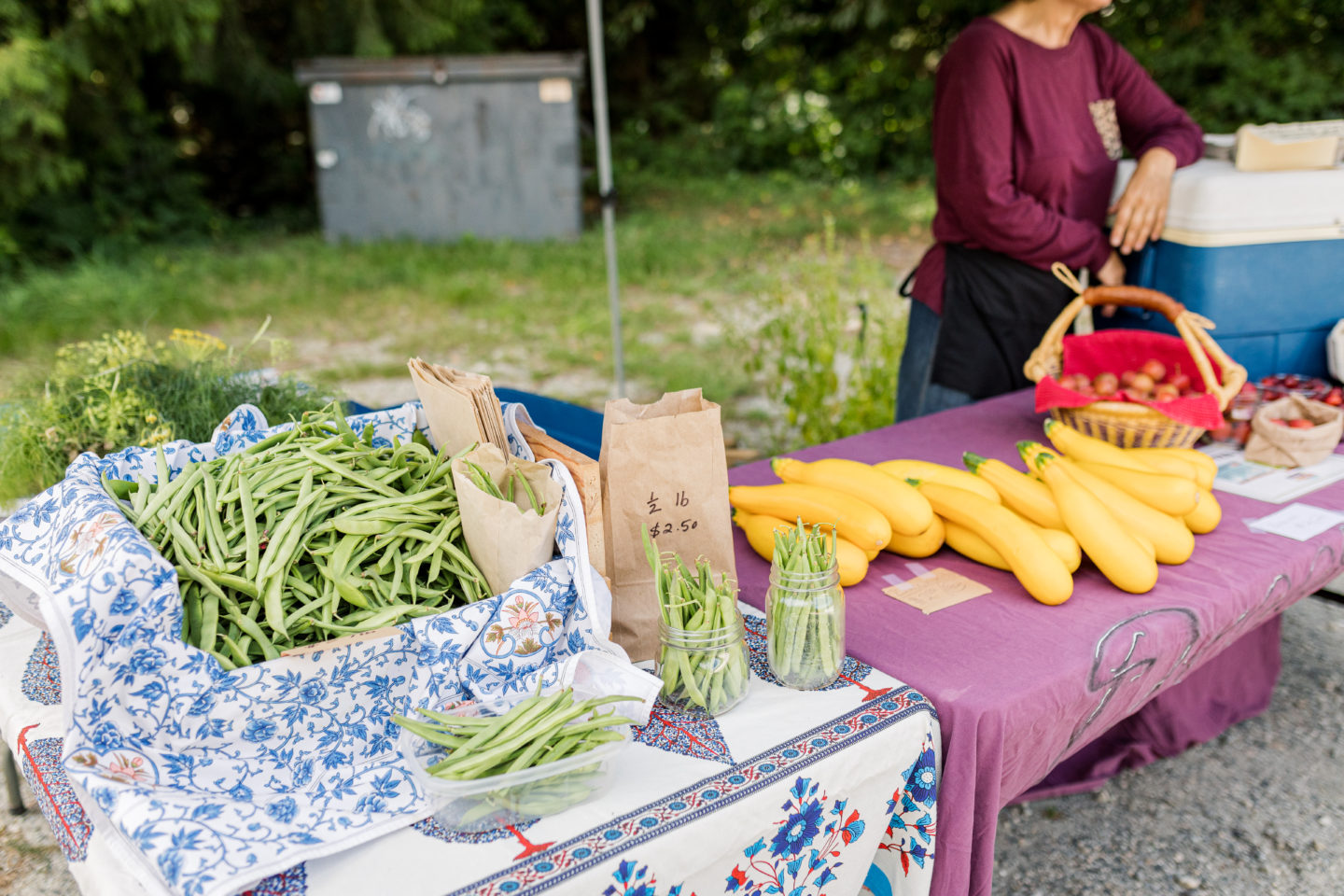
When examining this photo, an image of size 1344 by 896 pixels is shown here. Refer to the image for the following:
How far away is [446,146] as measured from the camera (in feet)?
31.6

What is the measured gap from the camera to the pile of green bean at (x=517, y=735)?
1036 mm

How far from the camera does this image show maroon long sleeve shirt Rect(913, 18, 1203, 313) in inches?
97.1

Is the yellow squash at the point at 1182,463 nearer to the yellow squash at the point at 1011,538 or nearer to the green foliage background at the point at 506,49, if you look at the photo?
the yellow squash at the point at 1011,538

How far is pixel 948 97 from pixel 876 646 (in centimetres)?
174

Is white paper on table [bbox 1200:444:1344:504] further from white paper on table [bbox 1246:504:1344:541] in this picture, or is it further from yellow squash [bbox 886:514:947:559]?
yellow squash [bbox 886:514:947:559]

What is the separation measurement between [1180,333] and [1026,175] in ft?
2.00

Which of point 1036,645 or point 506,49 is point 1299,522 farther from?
point 506,49

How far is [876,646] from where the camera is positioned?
1.43 meters

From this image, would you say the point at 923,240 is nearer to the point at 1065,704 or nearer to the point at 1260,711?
the point at 1260,711

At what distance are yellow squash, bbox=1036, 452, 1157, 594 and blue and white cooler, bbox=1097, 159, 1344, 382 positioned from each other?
1181 mm

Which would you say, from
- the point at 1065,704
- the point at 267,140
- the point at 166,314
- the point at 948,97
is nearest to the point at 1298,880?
the point at 1065,704

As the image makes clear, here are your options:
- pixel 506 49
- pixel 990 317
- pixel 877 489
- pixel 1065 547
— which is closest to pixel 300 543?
pixel 877 489

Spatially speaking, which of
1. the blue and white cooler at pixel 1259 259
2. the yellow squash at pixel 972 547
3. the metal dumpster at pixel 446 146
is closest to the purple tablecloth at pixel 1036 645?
the yellow squash at pixel 972 547

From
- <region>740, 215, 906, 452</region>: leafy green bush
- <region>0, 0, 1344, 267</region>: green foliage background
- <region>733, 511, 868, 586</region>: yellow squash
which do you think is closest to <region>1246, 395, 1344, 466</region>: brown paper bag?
<region>733, 511, 868, 586</region>: yellow squash
